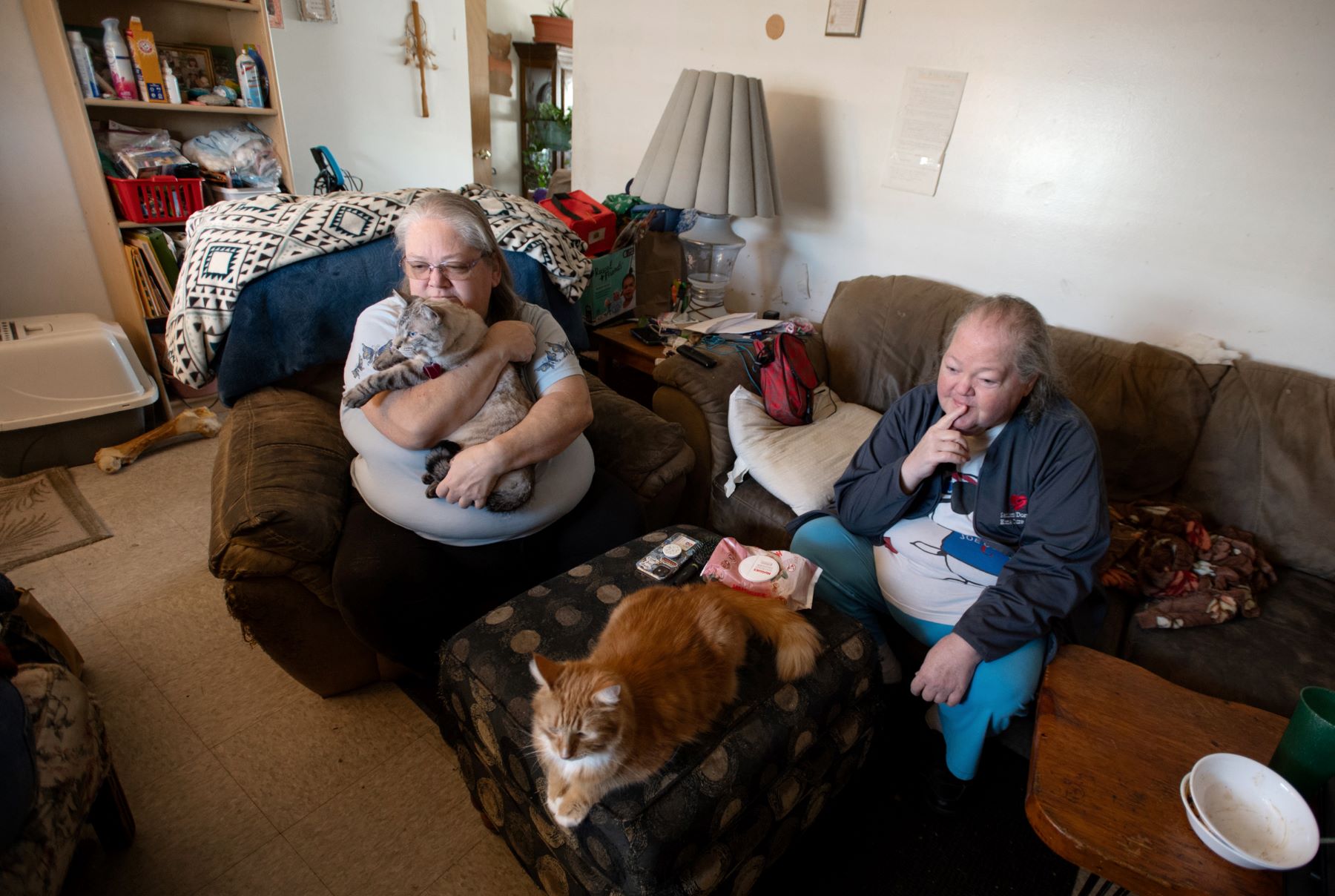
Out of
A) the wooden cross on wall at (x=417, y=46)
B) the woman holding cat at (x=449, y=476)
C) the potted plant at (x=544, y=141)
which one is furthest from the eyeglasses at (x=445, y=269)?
the potted plant at (x=544, y=141)

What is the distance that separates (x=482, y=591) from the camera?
1368 millimetres

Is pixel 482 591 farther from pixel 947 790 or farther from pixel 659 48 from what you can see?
pixel 659 48

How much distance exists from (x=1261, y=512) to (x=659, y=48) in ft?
8.55

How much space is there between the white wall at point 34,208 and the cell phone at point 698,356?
98.6 inches

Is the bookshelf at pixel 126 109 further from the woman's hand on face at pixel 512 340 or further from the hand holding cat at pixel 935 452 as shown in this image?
the hand holding cat at pixel 935 452

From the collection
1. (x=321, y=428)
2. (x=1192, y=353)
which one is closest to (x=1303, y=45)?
(x=1192, y=353)

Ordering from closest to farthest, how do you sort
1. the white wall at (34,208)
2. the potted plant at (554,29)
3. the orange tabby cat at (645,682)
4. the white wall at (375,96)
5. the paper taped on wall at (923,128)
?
the orange tabby cat at (645,682) → the paper taped on wall at (923,128) → the white wall at (34,208) → the white wall at (375,96) → the potted plant at (554,29)

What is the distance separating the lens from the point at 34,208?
94.1 inches

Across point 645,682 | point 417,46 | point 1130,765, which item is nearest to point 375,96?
point 417,46

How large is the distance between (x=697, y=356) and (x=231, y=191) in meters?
2.05

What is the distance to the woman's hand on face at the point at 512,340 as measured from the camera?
1342 mm

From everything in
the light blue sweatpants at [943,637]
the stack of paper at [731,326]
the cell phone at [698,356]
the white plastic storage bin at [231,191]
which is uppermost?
the white plastic storage bin at [231,191]

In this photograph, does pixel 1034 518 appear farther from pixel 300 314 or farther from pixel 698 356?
→ pixel 300 314

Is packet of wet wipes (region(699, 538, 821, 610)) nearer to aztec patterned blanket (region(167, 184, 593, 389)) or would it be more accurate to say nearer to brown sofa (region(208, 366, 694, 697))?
brown sofa (region(208, 366, 694, 697))
